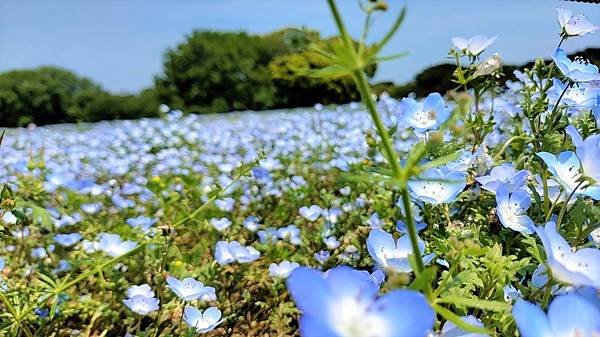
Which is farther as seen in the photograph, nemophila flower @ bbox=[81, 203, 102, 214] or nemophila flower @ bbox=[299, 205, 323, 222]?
nemophila flower @ bbox=[81, 203, 102, 214]

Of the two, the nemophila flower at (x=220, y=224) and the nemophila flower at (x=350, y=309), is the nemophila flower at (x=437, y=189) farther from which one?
the nemophila flower at (x=220, y=224)

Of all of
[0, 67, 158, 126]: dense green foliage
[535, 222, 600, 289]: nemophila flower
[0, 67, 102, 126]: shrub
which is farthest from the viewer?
[0, 67, 102, 126]: shrub

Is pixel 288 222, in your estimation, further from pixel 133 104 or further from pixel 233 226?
pixel 133 104

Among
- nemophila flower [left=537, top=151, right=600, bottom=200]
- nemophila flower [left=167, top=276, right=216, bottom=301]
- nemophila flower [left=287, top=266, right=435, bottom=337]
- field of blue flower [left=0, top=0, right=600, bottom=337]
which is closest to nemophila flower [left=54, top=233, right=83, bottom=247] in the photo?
field of blue flower [left=0, top=0, right=600, bottom=337]

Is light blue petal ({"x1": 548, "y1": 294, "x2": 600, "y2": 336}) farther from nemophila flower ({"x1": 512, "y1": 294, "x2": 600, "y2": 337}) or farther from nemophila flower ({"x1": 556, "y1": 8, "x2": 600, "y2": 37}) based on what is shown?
nemophila flower ({"x1": 556, "y1": 8, "x2": 600, "y2": 37})

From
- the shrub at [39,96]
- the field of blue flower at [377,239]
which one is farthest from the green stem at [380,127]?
the shrub at [39,96]

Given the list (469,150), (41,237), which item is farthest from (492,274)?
(41,237)

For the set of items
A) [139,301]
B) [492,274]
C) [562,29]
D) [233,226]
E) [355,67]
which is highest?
[355,67]

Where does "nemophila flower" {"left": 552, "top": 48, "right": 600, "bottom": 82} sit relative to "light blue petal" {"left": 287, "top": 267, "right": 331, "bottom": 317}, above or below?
below

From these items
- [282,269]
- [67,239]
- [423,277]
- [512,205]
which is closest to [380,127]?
[423,277]
